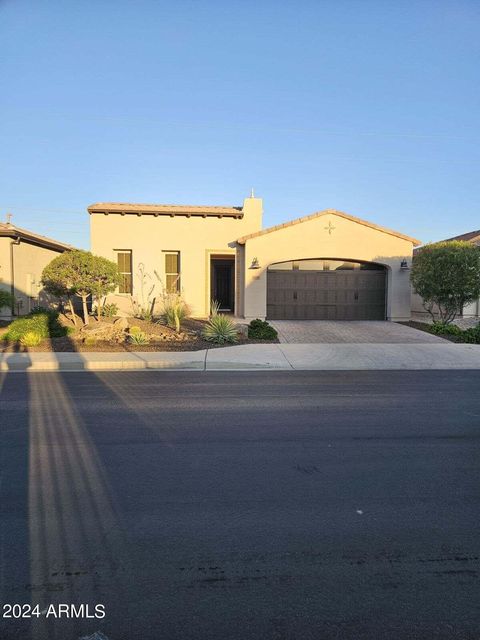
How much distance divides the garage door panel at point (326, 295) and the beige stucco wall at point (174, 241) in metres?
3.05

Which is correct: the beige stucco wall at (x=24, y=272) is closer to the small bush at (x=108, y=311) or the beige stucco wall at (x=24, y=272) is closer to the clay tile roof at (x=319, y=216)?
Result: the small bush at (x=108, y=311)

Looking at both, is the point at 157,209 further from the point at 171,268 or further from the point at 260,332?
the point at 260,332

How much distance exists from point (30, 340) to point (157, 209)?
368 inches

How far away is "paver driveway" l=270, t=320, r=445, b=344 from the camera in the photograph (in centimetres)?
1463

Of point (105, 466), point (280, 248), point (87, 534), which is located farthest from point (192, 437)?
point (280, 248)

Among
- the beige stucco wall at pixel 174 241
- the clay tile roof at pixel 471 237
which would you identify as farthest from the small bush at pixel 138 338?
the clay tile roof at pixel 471 237

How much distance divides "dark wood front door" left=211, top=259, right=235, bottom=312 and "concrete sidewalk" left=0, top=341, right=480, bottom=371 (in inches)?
439

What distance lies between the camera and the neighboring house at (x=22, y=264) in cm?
1841

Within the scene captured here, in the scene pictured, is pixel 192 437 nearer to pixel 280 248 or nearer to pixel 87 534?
pixel 87 534

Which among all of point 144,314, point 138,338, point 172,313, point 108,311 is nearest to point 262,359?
point 138,338

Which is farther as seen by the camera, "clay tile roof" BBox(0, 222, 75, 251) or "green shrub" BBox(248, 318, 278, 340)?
"clay tile roof" BBox(0, 222, 75, 251)

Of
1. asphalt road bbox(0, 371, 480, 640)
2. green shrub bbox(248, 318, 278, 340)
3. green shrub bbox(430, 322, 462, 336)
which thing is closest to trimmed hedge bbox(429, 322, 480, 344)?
green shrub bbox(430, 322, 462, 336)

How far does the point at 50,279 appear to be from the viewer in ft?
45.5

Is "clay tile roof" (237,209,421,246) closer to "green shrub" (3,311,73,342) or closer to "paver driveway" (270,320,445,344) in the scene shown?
"paver driveway" (270,320,445,344)
